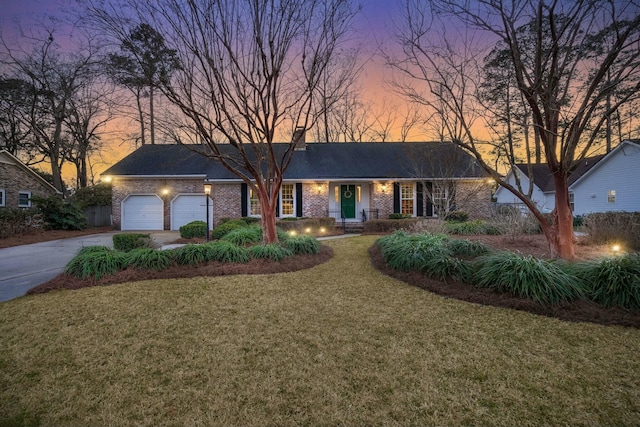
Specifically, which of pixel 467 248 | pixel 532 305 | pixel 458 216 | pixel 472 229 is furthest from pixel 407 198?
pixel 532 305

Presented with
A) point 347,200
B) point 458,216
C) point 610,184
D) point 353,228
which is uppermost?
point 610,184

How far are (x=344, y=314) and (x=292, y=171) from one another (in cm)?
1269

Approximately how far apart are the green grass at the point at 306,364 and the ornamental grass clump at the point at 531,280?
56cm

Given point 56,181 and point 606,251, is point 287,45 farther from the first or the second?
point 56,181

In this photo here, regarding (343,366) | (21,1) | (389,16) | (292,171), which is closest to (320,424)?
(343,366)

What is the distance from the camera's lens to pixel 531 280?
454 cm

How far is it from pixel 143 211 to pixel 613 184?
87.5 ft

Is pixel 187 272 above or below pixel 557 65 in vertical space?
below

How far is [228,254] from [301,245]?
207 centimetres

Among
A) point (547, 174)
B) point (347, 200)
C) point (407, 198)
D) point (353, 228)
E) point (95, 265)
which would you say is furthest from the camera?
point (547, 174)

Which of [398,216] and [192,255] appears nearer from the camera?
[192,255]

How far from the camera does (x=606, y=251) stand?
23.3 ft

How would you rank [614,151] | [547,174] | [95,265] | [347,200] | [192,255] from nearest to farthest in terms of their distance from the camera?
[95,265], [192,255], [614,151], [347,200], [547,174]

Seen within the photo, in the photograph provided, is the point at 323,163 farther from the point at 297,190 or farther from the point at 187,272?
the point at 187,272
